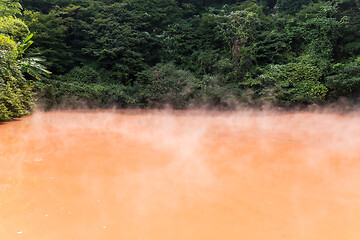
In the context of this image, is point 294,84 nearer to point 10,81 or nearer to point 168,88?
point 168,88

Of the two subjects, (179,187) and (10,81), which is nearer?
(179,187)

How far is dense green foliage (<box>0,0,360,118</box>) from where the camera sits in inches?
414

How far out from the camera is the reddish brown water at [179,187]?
2.20m

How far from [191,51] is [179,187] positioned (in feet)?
39.2

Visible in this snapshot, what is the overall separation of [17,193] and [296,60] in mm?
11621

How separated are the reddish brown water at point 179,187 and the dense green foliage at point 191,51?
502 centimetres

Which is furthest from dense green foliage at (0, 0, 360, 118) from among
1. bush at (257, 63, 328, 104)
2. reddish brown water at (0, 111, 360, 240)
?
reddish brown water at (0, 111, 360, 240)

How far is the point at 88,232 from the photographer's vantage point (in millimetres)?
2137

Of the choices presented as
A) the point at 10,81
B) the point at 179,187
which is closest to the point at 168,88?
the point at 10,81

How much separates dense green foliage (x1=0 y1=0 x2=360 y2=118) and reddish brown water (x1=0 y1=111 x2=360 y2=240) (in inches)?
198

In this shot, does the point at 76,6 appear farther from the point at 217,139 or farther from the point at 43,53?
the point at 217,139

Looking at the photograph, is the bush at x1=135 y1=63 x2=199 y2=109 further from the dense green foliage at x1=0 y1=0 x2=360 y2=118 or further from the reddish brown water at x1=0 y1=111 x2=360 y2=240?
the reddish brown water at x1=0 y1=111 x2=360 y2=240

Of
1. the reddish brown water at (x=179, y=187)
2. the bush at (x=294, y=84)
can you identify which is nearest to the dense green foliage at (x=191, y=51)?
the bush at (x=294, y=84)

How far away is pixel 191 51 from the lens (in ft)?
46.1
